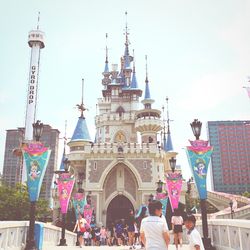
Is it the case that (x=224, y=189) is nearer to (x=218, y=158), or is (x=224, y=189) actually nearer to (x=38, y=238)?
(x=218, y=158)

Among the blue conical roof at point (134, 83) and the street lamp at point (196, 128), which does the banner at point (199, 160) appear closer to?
the street lamp at point (196, 128)

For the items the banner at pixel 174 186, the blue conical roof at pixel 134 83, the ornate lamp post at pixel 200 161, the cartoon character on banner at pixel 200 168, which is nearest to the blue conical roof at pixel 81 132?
the blue conical roof at pixel 134 83

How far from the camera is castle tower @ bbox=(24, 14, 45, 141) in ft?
161

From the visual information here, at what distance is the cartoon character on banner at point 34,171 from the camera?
32.9 feet

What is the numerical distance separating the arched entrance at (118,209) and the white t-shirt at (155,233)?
89.1ft

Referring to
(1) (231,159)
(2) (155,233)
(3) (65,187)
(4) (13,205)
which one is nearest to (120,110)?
(4) (13,205)

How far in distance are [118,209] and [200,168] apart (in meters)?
21.8

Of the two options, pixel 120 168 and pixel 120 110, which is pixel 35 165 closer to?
pixel 120 168

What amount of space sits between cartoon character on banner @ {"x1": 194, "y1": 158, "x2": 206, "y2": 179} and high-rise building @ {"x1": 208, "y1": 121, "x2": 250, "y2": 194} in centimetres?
8734

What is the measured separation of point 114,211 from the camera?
30.6 metres

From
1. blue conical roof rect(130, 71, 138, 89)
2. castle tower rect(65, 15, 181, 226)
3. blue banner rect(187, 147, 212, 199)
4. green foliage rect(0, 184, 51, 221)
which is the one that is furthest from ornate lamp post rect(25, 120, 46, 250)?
blue conical roof rect(130, 71, 138, 89)

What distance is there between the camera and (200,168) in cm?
1034

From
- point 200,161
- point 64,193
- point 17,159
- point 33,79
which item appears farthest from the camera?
point 17,159

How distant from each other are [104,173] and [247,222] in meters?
23.7
